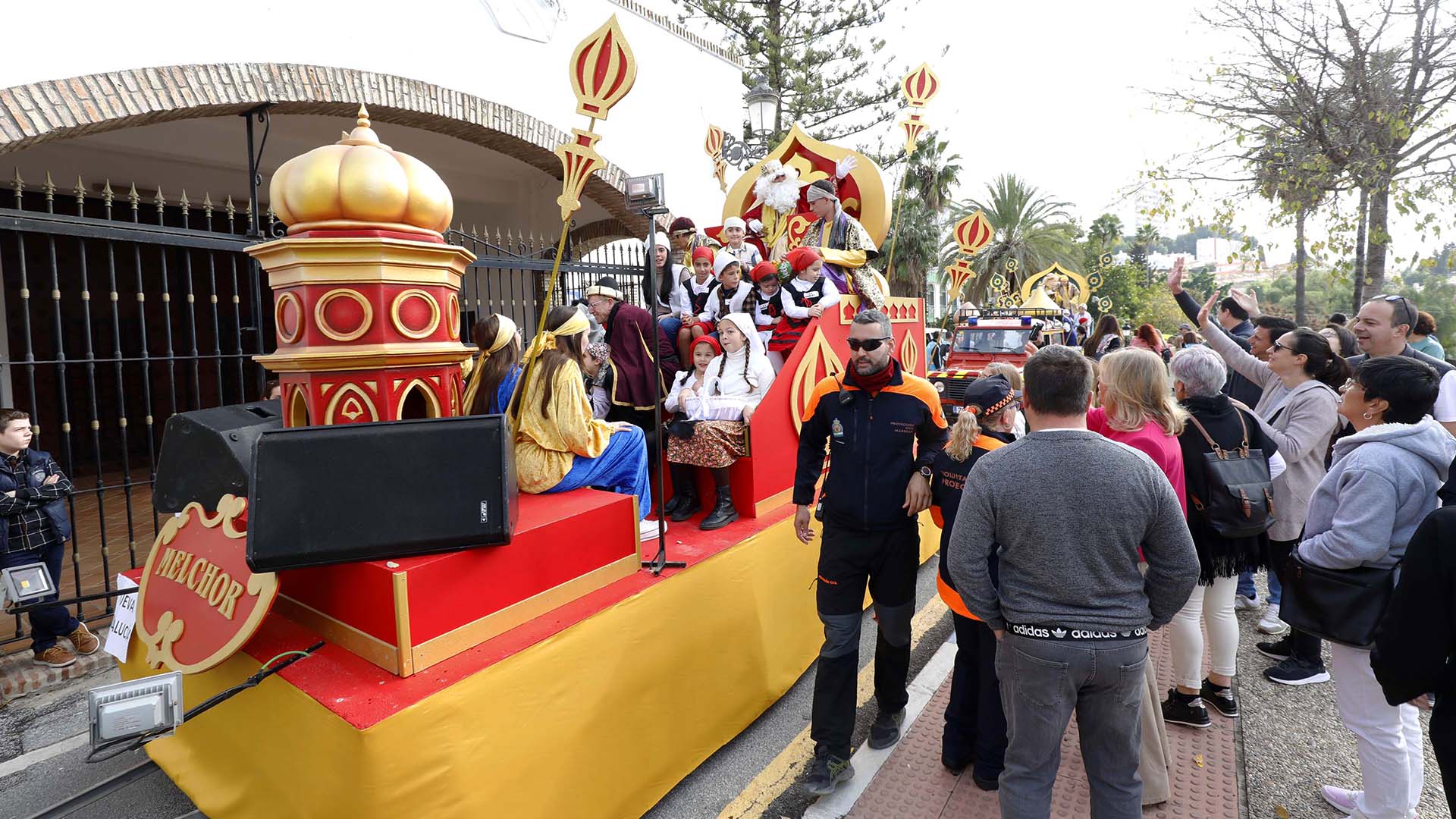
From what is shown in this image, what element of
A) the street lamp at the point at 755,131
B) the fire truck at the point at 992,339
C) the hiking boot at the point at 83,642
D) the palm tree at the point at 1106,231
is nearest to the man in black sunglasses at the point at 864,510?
the hiking boot at the point at 83,642

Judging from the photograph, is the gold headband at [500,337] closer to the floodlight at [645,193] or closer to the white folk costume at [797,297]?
the floodlight at [645,193]

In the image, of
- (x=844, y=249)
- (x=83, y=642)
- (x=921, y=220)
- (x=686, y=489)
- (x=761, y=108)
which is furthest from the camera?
(x=921, y=220)

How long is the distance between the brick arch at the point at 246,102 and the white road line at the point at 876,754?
6538 mm

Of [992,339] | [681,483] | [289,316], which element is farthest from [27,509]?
[992,339]

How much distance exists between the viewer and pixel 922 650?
4277 millimetres

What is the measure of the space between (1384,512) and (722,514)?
2.68m

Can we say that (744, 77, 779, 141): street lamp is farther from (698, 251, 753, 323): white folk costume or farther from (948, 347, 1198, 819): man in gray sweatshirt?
(948, 347, 1198, 819): man in gray sweatshirt

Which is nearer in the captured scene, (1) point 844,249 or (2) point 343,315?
(2) point 343,315

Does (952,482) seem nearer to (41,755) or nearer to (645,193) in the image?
(645,193)

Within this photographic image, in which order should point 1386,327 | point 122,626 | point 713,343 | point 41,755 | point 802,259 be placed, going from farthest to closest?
Result: point 802,259 < point 713,343 < point 1386,327 < point 41,755 < point 122,626

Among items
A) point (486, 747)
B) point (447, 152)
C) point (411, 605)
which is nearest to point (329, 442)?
point (411, 605)

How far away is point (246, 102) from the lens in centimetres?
607

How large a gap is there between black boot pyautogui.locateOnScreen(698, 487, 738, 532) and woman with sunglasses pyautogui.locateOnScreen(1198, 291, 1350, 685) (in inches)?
103

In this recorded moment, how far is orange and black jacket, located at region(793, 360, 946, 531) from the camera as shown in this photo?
9.66 ft
